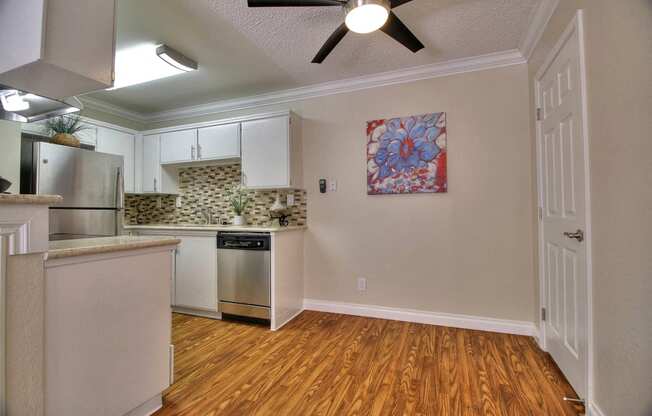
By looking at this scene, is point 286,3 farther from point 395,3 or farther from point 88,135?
point 88,135

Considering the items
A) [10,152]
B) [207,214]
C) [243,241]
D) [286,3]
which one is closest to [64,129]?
[10,152]

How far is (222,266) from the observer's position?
274cm

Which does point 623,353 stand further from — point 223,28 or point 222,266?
point 223,28

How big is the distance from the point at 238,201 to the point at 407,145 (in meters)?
2.01

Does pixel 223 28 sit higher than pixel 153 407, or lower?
higher

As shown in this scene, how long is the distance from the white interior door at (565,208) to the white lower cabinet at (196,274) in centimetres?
276

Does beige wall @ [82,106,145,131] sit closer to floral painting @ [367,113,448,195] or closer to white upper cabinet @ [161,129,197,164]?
white upper cabinet @ [161,129,197,164]

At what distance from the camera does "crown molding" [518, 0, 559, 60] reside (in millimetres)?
1762

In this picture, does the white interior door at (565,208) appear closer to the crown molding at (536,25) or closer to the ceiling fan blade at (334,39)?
the crown molding at (536,25)

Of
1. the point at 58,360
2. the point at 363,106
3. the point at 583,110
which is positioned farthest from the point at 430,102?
the point at 58,360

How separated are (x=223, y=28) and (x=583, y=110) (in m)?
2.33

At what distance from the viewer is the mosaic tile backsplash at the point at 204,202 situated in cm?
324

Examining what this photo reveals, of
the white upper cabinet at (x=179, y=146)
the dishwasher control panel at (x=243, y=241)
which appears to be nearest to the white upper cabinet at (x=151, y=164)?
the white upper cabinet at (x=179, y=146)

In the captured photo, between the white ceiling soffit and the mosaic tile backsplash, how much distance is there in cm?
77
